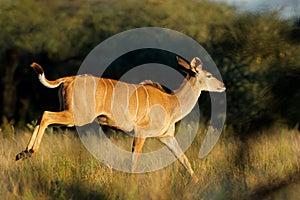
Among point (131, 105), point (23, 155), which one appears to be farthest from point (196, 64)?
point (23, 155)

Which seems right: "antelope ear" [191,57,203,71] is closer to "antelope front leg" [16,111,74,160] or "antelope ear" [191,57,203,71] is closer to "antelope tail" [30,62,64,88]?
"antelope tail" [30,62,64,88]

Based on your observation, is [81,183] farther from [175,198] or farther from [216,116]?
[216,116]

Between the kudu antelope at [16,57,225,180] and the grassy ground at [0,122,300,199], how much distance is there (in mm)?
248

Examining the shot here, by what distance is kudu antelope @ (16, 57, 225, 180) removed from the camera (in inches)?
261

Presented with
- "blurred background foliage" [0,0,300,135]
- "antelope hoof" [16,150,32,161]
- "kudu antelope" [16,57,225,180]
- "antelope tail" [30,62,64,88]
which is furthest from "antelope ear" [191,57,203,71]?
"blurred background foliage" [0,0,300,135]

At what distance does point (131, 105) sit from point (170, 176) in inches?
64.2

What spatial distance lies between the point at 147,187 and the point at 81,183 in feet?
1.81

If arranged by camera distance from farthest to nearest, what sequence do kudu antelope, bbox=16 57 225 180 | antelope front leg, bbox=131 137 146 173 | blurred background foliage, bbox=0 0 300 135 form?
blurred background foliage, bbox=0 0 300 135 < antelope front leg, bbox=131 137 146 173 < kudu antelope, bbox=16 57 225 180

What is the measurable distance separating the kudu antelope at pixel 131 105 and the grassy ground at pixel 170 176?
0.25 m

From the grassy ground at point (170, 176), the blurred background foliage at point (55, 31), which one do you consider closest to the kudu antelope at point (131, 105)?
the grassy ground at point (170, 176)

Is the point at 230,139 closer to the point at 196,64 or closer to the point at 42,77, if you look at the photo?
the point at 196,64

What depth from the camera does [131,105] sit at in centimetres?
740

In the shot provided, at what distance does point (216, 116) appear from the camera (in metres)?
9.02

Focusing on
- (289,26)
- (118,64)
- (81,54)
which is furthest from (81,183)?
(81,54)
